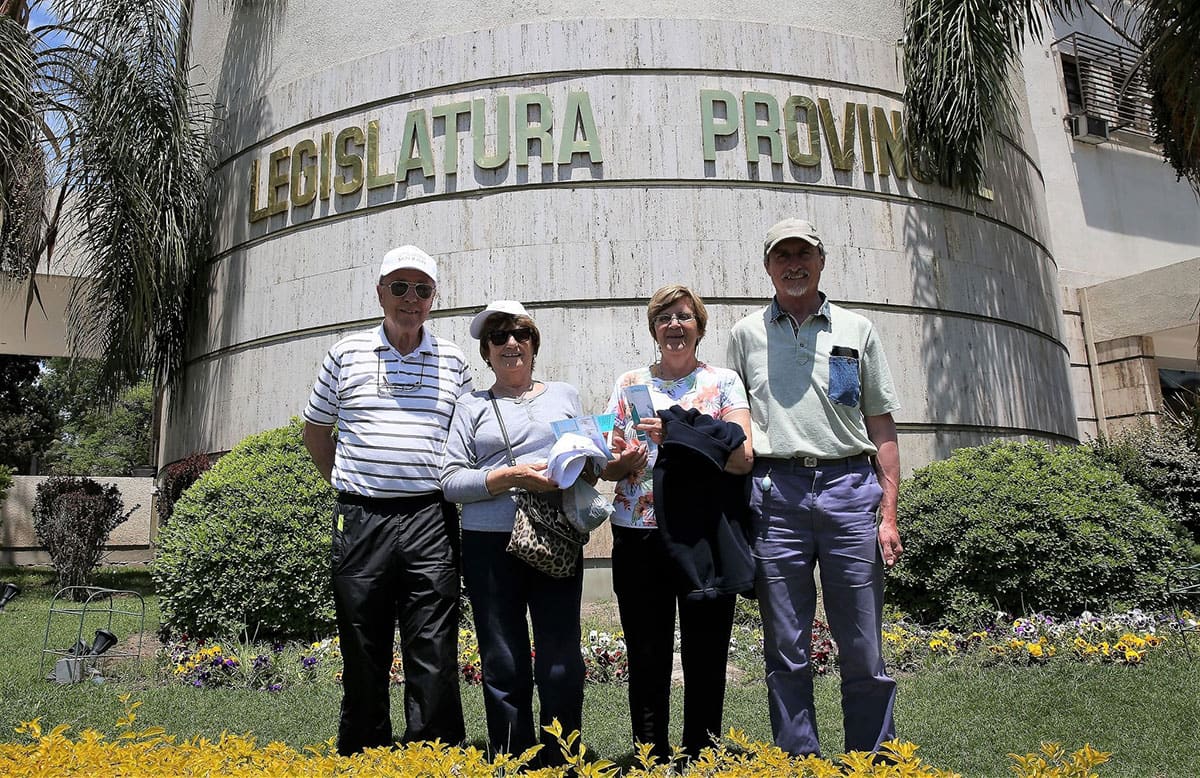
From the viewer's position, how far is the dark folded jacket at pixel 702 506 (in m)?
3.18

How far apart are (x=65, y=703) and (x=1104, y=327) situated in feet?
53.1

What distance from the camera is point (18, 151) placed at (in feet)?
30.3

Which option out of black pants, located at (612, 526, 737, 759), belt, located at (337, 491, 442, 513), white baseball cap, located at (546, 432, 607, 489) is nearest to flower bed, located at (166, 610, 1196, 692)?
black pants, located at (612, 526, 737, 759)

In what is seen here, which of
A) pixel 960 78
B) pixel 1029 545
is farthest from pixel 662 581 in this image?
pixel 960 78

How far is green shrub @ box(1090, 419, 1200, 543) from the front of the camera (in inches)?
419

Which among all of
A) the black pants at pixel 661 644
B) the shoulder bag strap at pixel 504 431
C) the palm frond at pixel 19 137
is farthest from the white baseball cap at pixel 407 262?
the palm frond at pixel 19 137

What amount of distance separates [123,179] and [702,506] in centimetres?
982

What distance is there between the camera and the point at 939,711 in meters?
4.93

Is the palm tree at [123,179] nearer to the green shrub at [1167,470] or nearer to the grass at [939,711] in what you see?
the grass at [939,711]

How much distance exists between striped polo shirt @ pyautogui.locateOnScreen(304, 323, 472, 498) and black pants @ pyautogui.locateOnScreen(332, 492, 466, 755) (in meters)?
0.10

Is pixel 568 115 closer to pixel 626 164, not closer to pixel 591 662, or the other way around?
pixel 626 164

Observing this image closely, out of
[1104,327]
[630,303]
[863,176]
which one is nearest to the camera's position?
[630,303]

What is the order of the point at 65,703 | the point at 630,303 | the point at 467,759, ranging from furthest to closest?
1. the point at 630,303
2. the point at 65,703
3. the point at 467,759

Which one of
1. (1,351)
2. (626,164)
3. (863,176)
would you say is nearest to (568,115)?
(626,164)
